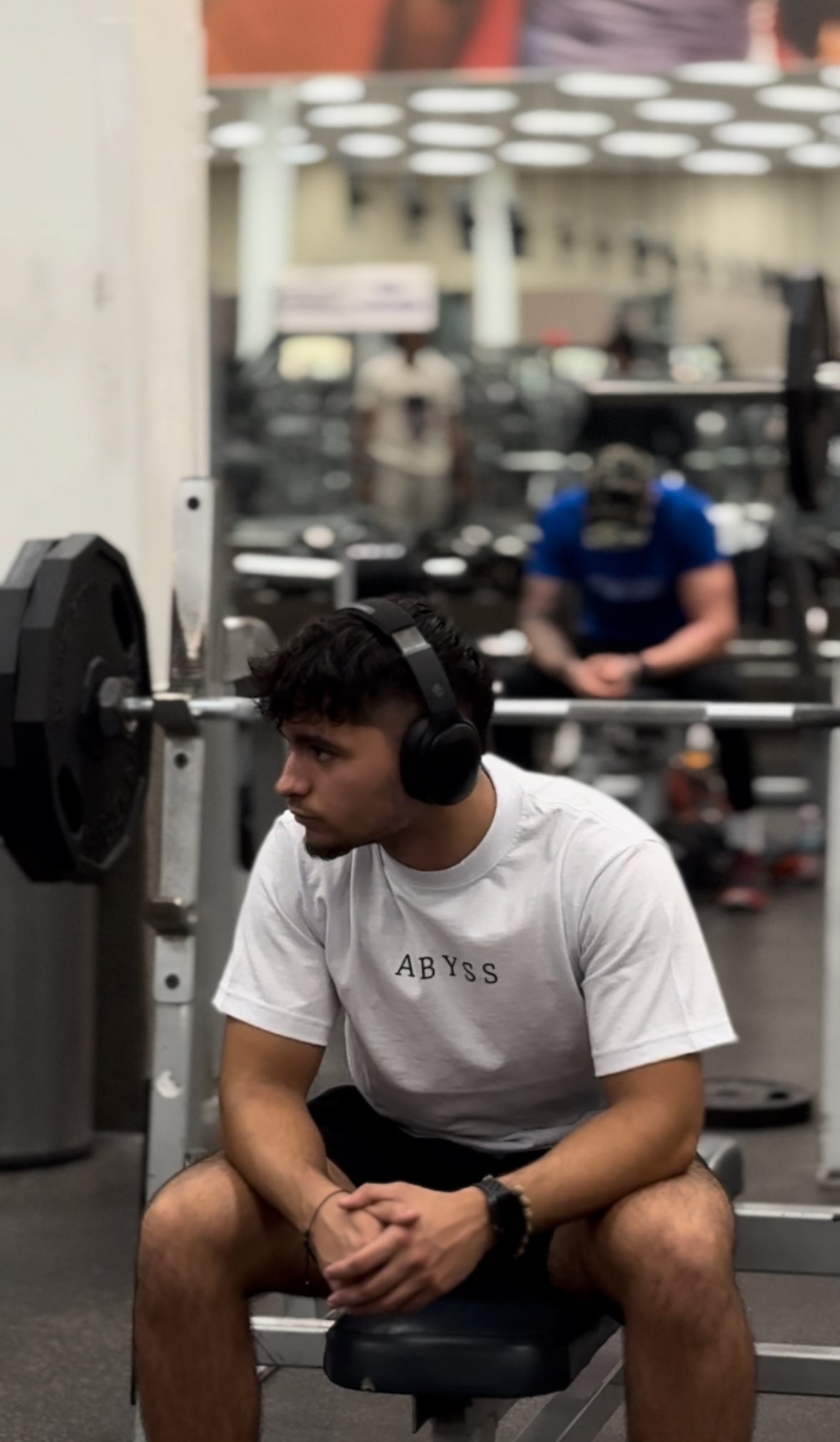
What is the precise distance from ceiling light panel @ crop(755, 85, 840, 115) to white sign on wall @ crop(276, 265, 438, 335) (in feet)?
14.5

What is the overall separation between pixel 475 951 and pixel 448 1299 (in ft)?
0.87

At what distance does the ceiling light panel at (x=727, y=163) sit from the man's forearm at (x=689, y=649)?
10.0 meters

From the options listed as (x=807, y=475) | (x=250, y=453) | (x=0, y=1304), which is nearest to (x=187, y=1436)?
(x=0, y=1304)

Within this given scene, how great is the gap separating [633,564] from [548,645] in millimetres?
250

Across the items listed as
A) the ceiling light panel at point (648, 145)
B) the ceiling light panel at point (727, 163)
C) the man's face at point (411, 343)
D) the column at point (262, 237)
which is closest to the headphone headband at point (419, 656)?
the man's face at point (411, 343)

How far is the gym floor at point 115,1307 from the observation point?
7.31 ft

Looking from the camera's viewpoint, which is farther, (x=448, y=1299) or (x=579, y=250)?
(x=579, y=250)

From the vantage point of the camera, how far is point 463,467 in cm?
855

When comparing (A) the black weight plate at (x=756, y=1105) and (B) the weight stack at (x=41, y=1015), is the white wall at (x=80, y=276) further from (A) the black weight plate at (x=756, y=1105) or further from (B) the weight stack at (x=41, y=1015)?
(A) the black weight plate at (x=756, y=1105)

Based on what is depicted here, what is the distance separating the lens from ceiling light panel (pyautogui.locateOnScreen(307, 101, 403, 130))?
12.0m

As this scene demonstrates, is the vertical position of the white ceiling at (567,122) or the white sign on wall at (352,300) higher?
the white ceiling at (567,122)

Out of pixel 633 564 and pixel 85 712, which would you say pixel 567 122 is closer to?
pixel 633 564

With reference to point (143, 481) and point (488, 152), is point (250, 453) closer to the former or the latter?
point (488, 152)

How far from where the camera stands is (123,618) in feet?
7.85
